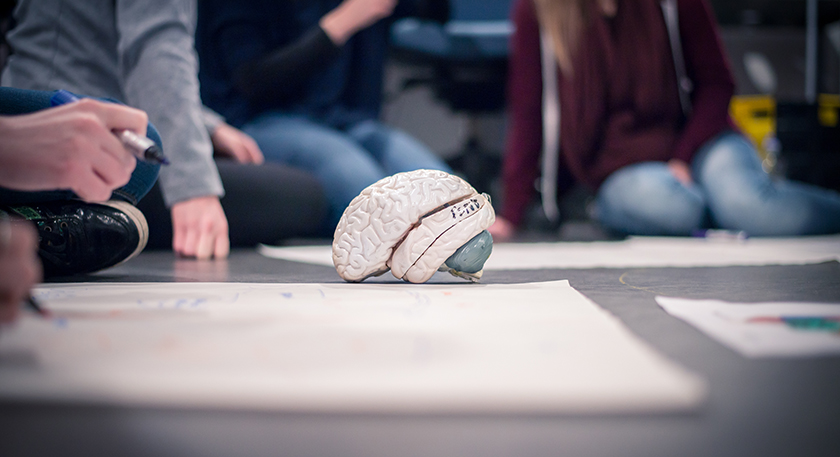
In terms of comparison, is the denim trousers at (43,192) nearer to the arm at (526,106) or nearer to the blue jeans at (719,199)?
the arm at (526,106)

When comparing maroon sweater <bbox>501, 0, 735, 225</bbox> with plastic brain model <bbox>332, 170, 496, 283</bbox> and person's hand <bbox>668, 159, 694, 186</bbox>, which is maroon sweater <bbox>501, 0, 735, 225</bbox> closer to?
person's hand <bbox>668, 159, 694, 186</bbox>

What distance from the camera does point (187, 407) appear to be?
0.25 metres

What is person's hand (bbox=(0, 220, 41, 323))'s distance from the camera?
0.27 metres

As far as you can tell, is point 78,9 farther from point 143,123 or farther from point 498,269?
point 498,269

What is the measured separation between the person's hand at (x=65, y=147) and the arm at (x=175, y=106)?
34 centimetres

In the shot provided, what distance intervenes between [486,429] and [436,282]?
17.2 inches

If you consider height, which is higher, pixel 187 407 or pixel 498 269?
pixel 187 407

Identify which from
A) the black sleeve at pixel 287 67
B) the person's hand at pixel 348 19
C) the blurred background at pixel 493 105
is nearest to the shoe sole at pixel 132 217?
the black sleeve at pixel 287 67

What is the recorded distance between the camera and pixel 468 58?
7.88ft

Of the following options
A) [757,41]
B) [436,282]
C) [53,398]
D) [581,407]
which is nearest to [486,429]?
[581,407]

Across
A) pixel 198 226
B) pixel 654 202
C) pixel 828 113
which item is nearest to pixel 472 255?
pixel 198 226

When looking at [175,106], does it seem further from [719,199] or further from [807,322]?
[719,199]

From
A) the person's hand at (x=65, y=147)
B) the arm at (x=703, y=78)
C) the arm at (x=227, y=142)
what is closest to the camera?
the person's hand at (x=65, y=147)

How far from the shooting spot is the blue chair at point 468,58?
235cm
